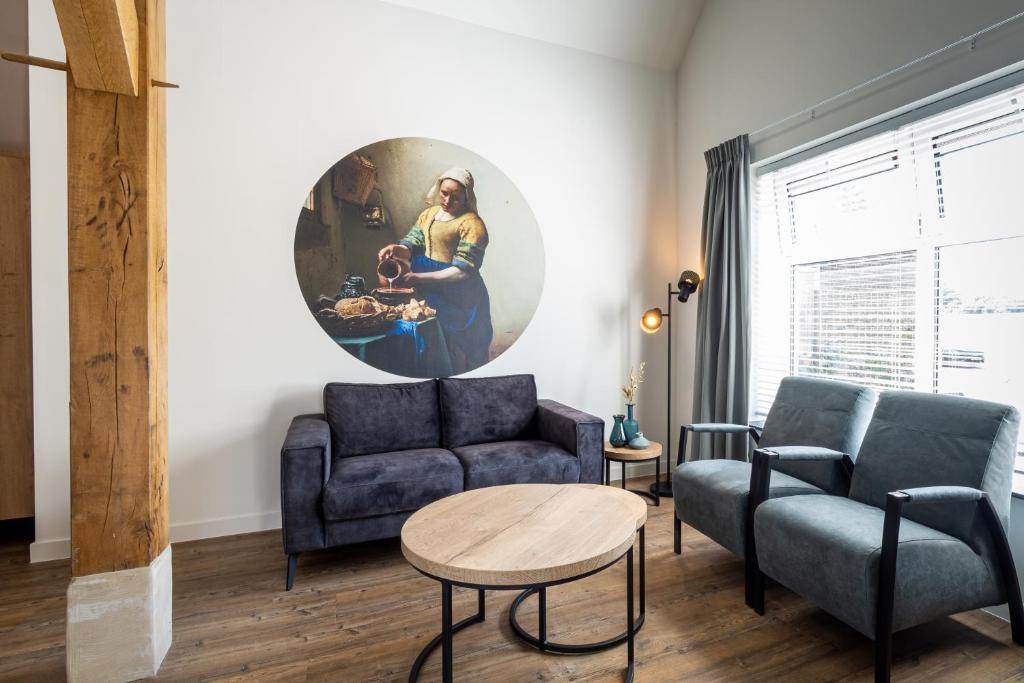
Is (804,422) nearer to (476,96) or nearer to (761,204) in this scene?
(761,204)

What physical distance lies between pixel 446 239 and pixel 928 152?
2.63m

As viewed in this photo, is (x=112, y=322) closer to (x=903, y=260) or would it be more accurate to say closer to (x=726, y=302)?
(x=726, y=302)

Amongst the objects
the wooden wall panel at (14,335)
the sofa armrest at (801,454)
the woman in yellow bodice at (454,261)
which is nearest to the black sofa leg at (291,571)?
the woman in yellow bodice at (454,261)

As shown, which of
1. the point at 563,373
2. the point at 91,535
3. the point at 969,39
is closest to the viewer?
the point at 91,535

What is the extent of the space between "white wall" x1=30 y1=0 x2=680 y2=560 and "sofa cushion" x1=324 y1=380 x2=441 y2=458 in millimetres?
239

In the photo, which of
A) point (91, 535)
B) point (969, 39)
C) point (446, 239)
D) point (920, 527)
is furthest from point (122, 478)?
point (969, 39)

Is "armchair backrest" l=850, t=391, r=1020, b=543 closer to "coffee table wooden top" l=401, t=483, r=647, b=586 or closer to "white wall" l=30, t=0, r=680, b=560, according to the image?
"coffee table wooden top" l=401, t=483, r=647, b=586

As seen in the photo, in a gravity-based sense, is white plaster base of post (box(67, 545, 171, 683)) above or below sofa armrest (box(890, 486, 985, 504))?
below

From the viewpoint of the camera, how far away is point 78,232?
5.58 feet

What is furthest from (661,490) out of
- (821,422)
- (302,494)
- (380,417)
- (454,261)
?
(302,494)

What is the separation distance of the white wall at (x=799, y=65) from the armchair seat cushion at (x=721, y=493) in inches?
57.9

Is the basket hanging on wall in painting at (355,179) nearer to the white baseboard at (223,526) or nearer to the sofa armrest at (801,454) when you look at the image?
the white baseboard at (223,526)

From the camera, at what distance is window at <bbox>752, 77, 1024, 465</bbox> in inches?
84.7

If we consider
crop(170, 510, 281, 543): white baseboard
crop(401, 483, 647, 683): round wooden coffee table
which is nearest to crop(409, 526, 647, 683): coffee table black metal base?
crop(401, 483, 647, 683): round wooden coffee table
